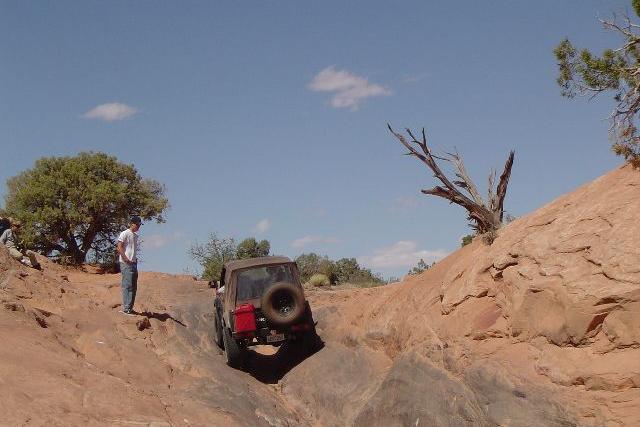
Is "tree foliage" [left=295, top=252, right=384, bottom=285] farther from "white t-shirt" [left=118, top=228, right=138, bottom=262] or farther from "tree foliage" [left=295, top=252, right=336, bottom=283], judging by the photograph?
"white t-shirt" [left=118, top=228, right=138, bottom=262]

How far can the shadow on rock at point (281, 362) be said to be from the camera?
11.7 meters

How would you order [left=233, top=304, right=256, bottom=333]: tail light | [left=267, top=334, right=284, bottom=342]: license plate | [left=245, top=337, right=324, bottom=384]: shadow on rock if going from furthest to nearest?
[left=245, top=337, right=324, bottom=384]: shadow on rock, [left=267, top=334, right=284, bottom=342]: license plate, [left=233, top=304, right=256, bottom=333]: tail light

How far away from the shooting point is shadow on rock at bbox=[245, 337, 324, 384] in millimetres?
11727

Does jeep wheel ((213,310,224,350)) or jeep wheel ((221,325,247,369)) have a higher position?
jeep wheel ((213,310,224,350))

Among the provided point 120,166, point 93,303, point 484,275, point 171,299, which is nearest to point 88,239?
point 120,166

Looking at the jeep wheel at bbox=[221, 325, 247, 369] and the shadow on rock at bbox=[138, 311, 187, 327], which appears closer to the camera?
the jeep wheel at bbox=[221, 325, 247, 369]

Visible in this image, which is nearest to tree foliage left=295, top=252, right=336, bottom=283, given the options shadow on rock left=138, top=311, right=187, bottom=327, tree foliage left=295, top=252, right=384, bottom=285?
tree foliage left=295, top=252, right=384, bottom=285

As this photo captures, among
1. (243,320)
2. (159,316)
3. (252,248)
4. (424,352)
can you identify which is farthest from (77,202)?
(424,352)

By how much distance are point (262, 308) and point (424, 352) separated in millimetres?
3169

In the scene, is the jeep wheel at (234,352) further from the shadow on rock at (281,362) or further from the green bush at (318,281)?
the green bush at (318,281)

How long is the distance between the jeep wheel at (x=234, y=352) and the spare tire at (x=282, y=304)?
808mm

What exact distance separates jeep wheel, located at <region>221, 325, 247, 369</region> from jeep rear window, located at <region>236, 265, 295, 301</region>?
0.67m

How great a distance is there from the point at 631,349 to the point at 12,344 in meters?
6.89

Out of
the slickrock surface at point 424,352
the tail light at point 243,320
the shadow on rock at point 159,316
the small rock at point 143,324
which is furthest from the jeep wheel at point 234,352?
the shadow on rock at point 159,316
